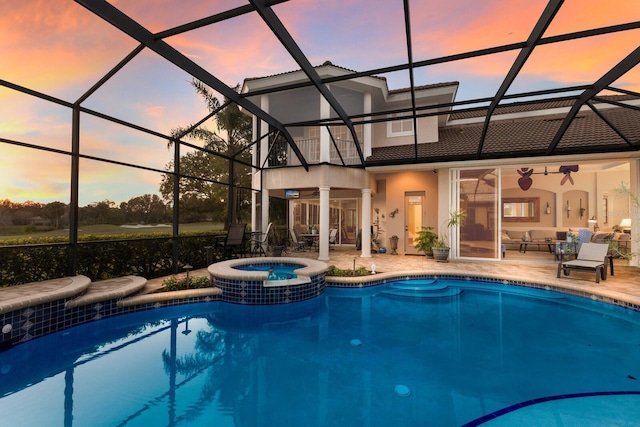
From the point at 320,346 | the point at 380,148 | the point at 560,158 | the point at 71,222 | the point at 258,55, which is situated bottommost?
the point at 320,346

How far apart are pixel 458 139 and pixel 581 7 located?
6982 millimetres

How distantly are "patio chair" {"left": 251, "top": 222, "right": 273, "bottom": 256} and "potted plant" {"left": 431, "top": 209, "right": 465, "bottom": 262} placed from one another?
5.95 m

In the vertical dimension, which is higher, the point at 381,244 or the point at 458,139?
the point at 458,139

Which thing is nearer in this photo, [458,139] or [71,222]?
[71,222]

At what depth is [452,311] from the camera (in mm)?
5695

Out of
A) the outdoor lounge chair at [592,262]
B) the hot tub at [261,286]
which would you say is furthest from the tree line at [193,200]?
the outdoor lounge chair at [592,262]

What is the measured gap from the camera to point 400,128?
11.9 meters

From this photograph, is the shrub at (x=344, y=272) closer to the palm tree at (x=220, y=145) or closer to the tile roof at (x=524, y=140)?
the tile roof at (x=524, y=140)

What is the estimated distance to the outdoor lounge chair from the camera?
21.7ft

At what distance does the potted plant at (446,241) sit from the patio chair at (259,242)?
5.95m

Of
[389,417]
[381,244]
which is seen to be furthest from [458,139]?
[389,417]

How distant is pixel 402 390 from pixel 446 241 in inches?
320

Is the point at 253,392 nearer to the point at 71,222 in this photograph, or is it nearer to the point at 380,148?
the point at 71,222

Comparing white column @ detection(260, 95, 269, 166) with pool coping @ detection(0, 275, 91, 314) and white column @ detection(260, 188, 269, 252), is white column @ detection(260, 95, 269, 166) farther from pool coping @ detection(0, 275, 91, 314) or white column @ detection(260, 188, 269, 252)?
pool coping @ detection(0, 275, 91, 314)
